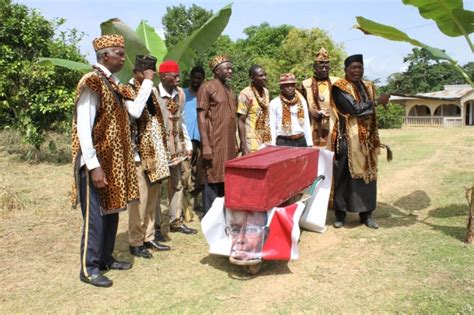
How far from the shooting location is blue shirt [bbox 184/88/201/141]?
19.6 feet

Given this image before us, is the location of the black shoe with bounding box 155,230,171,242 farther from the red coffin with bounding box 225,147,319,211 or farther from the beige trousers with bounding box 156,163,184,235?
the red coffin with bounding box 225,147,319,211

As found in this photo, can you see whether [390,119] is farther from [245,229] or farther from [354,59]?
[245,229]

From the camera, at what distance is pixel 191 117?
6047 mm

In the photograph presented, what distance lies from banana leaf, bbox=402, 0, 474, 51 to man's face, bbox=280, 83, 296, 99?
1.51m

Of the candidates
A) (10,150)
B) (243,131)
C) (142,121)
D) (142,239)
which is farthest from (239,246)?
(10,150)

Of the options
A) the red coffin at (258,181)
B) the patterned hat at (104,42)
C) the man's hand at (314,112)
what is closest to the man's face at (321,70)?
the man's hand at (314,112)

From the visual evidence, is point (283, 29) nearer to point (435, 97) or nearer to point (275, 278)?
point (435, 97)

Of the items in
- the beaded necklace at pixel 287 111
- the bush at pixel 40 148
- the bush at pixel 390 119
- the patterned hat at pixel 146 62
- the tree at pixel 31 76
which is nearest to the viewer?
the patterned hat at pixel 146 62

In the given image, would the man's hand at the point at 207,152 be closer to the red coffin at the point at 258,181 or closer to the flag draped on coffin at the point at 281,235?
the red coffin at the point at 258,181

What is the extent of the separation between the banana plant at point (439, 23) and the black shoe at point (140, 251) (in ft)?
10.3

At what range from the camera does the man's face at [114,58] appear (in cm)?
365

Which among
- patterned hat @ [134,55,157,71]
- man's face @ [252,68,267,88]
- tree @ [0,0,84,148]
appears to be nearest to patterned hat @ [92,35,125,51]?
patterned hat @ [134,55,157,71]

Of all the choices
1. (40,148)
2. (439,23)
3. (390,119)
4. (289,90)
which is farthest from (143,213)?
(390,119)

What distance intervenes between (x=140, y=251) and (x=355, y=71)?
9.87 feet
